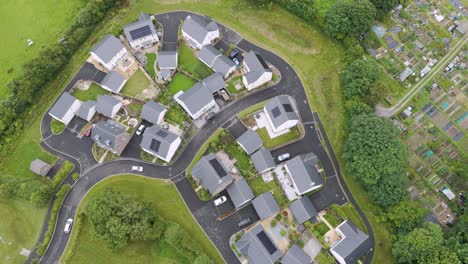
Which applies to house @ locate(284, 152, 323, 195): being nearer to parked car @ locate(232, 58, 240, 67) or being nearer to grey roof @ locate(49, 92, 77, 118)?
parked car @ locate(232, 58, 240, 67)

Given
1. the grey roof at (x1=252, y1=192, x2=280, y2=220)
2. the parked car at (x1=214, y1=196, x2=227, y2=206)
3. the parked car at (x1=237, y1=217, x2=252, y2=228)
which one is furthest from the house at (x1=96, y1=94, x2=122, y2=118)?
the parked car at (x1=237, y1=217, x2=252, y2=228)

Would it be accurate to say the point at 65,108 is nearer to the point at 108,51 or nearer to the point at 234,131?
the point at 108,51

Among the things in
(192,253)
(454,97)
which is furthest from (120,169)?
(454,97)

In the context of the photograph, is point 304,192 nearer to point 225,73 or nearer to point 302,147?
point 302,147

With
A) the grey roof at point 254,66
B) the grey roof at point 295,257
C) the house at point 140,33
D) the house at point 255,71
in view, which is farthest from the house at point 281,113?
the house at point 140,33

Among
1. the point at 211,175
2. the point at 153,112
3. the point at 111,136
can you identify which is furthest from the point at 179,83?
the point at 211,175

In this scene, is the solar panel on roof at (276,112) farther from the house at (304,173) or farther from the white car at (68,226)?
the white car at (68,226)
